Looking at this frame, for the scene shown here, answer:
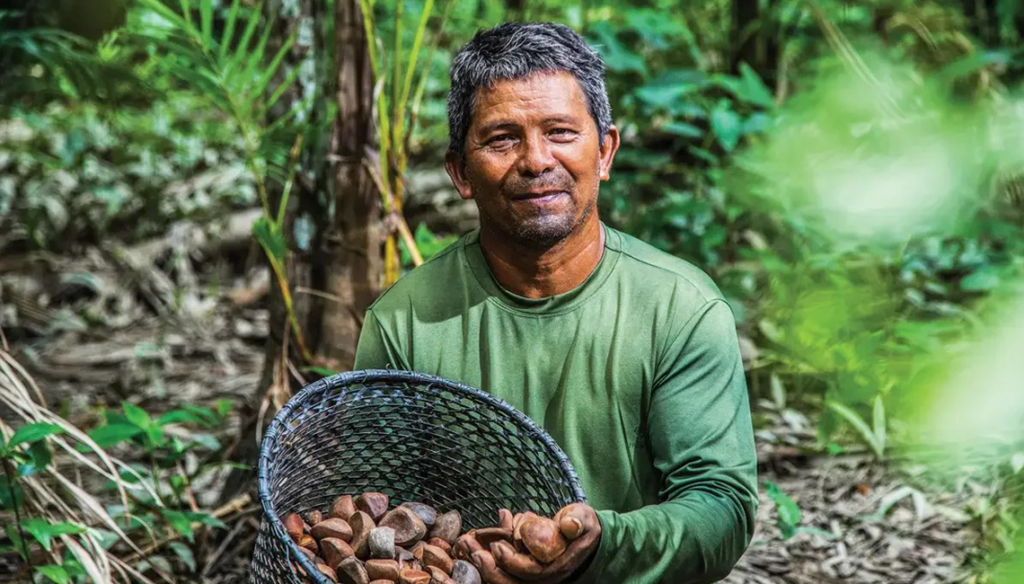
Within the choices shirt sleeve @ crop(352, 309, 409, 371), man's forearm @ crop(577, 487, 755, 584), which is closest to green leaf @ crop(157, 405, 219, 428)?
shirt sleeve @ crop(352, 309, 409, 371)

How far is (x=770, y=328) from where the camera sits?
3463 mm

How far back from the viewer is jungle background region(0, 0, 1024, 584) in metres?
1.88

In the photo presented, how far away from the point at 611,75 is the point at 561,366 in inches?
81.2

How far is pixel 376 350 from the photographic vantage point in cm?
182

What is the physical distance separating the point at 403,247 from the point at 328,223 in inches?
7.6

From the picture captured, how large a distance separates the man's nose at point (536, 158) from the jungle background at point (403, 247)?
351 millimetres

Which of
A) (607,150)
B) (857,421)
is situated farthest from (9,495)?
(857,421)

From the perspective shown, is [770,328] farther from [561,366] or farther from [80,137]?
[80,137]

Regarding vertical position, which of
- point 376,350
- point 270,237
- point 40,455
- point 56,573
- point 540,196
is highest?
point 540,196

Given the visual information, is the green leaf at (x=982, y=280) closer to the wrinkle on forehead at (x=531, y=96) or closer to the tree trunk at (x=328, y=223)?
the tree trunk at (x=328, y=223)

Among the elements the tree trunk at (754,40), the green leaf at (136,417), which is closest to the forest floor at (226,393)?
the green leaf at (136,417)

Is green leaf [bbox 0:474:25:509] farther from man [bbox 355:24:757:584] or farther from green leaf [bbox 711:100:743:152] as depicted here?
green leaf [bbox 711:100:743:152]

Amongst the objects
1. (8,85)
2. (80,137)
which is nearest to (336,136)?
(8,85)

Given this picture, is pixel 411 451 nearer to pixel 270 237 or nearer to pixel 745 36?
pixel 270 237
